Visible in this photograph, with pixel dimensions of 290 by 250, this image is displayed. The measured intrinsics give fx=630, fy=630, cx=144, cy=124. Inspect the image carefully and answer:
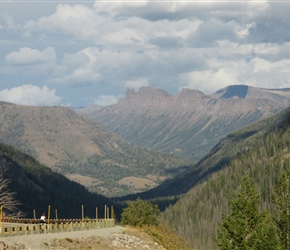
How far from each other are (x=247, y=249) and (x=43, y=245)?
26325 mm

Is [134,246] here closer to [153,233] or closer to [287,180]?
[153,233]

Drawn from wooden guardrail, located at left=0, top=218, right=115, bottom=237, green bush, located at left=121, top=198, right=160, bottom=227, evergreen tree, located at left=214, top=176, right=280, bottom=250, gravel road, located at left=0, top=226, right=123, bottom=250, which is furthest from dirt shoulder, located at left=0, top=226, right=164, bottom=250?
green bush, located at left=121, top=198, right=160, bottom=227

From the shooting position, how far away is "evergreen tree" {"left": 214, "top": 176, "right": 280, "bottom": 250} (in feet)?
243

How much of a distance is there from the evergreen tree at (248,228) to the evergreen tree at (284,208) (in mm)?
12145

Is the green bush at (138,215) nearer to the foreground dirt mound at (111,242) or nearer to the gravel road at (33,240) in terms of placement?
the foreground dirt mound at (111,242)

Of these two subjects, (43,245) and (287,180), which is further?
(287,180)

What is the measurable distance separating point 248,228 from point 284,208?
17.1 meters

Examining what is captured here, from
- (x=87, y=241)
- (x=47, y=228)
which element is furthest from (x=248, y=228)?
(x=47, y=228)

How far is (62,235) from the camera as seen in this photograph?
66.5m

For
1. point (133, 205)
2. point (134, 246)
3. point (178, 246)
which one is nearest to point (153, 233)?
point (178, 246)

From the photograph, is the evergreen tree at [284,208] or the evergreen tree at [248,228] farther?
the evergreen tree at [284,208]

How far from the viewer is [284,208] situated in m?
92.9

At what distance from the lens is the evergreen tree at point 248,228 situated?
7412 cm

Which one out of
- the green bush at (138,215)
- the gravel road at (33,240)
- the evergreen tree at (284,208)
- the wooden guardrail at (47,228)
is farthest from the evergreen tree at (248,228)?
the green bush at (138,215)
